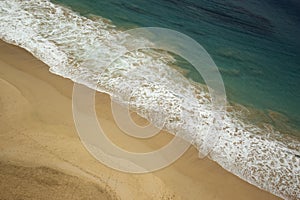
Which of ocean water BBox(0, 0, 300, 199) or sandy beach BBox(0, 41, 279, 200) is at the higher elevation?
ocean water BBox(0, 0, 300, 199)

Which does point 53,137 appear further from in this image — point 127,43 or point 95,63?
point 127,43

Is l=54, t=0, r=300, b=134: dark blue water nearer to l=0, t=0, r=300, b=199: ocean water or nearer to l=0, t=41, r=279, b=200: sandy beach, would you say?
l=0, t=0, r=300, b=199: ocean water

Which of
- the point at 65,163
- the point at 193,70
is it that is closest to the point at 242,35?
the point at 193,70

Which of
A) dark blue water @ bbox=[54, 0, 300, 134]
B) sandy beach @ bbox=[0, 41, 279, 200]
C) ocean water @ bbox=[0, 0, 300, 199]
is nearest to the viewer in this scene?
sandy beach @ bbox=[0, 41, 279, 200]

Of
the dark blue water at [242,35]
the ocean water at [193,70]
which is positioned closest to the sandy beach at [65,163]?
the ocean water at [193,70]

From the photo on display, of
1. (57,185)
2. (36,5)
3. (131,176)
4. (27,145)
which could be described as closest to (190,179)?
(131,176)

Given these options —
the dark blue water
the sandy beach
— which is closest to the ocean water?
the dark blue water
